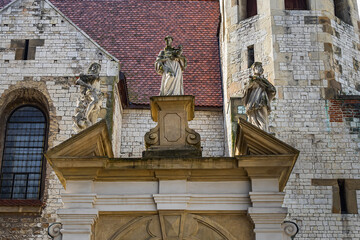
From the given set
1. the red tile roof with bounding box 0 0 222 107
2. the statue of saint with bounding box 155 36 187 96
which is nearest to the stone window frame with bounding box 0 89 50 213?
the red tile roof with bounding box 0 0 222 107

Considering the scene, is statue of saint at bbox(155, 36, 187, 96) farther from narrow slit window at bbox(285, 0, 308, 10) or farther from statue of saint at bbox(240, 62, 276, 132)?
narrow slit window at bbox(285, 0, 308, 10)

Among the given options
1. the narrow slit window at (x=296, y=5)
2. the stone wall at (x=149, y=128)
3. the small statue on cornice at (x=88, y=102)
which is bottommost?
the small statue on cornice at (x=88, y=102)

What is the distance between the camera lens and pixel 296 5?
705 inches

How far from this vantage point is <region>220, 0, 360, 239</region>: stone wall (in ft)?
48.6

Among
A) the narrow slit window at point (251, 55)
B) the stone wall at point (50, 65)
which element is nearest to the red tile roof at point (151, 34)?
the narrow slit window at point (251, 55)

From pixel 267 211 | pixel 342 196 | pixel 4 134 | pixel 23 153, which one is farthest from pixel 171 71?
pixel 4 134

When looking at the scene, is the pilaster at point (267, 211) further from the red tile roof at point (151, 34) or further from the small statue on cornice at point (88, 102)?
the red tile roof at point (151, 34)

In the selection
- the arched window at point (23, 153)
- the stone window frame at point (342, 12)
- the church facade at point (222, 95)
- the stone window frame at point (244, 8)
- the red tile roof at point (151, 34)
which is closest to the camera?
the church facade at point (222, 95)

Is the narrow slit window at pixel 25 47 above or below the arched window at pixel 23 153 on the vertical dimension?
above

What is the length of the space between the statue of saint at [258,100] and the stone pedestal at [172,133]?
3.87 ft

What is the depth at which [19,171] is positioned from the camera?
52.1ft

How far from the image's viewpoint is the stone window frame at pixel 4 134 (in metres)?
14.7

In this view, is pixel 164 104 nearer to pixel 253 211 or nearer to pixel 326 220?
pixel 253 211

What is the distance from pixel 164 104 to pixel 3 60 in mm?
7549
